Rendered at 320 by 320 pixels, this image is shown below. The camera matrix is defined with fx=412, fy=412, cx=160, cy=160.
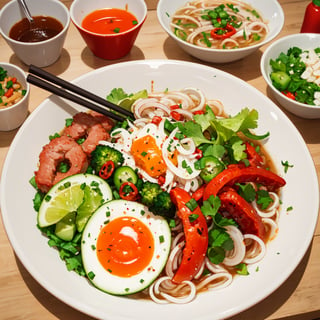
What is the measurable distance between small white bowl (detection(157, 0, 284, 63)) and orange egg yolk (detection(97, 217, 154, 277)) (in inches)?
69.5

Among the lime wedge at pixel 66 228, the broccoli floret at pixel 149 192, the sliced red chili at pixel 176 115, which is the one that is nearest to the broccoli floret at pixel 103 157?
the broccoli floret at pixel 149 192

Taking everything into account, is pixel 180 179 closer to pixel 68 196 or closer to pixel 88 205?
pixel 88 205

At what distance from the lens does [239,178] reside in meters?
2.77

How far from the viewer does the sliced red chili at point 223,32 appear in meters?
4.08

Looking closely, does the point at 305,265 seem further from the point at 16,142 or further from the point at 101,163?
the point at 16,142

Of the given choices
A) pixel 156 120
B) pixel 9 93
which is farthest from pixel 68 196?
pixel 9 93

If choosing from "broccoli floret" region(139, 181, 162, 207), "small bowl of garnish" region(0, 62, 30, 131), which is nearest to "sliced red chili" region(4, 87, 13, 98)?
"small bowl of garnish" region(0, 62, 30, 131)

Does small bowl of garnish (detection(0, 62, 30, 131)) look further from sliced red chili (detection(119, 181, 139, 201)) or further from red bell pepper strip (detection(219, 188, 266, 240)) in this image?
red bell pepper strip (detection(219, 188, 266, 240))

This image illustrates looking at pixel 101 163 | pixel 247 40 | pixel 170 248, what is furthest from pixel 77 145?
pixel 247 40

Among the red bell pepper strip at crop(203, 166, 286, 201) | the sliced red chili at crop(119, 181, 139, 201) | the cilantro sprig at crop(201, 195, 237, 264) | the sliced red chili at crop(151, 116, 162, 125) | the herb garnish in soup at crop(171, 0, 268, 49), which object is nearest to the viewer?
the cilantro sprig at crop(201, 195, 237, 264)

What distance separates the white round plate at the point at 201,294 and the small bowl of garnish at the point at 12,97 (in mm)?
227

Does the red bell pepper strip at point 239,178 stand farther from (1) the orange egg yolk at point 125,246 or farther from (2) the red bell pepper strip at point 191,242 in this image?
(1) the orange egg yolk at point 125,246

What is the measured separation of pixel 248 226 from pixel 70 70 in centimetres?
229

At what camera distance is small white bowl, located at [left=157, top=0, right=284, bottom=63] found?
145 inches
